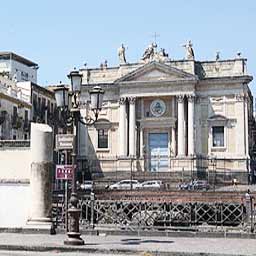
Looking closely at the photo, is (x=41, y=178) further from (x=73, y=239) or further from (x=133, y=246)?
(x=133, y=246)

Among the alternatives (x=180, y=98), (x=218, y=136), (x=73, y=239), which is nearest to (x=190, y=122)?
(x=180, y=98)

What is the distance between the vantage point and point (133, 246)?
1482 centimetres

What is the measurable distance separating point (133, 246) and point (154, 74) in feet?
148

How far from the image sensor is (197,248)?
47.4ft

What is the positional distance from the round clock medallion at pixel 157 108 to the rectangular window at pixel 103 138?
18.6 feet

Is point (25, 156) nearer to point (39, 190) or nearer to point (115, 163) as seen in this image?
point (39, 190)

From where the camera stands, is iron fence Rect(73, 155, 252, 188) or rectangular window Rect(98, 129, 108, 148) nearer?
iron fence Rect(73, 155, 252, 188)

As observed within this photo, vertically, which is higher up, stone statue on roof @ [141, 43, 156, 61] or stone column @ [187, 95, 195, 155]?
stone statue on roof @ [141, 43, 156, 61]

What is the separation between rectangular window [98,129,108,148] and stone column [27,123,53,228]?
42.6 metres

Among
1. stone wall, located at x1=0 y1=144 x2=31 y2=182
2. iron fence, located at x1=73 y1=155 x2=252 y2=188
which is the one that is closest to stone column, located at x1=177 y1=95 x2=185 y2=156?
iron fence, located at x1=73 y1=155 x2=252 y2=188

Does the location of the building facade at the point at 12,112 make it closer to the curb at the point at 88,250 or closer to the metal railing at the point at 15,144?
the metal railing at the point at 15,144

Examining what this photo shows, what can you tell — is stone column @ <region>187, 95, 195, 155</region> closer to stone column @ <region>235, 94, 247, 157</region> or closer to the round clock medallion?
the round clock medallion

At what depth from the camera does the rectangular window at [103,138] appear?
61000 millimetres

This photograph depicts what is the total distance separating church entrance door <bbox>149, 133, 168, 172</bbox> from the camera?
2302 inches
